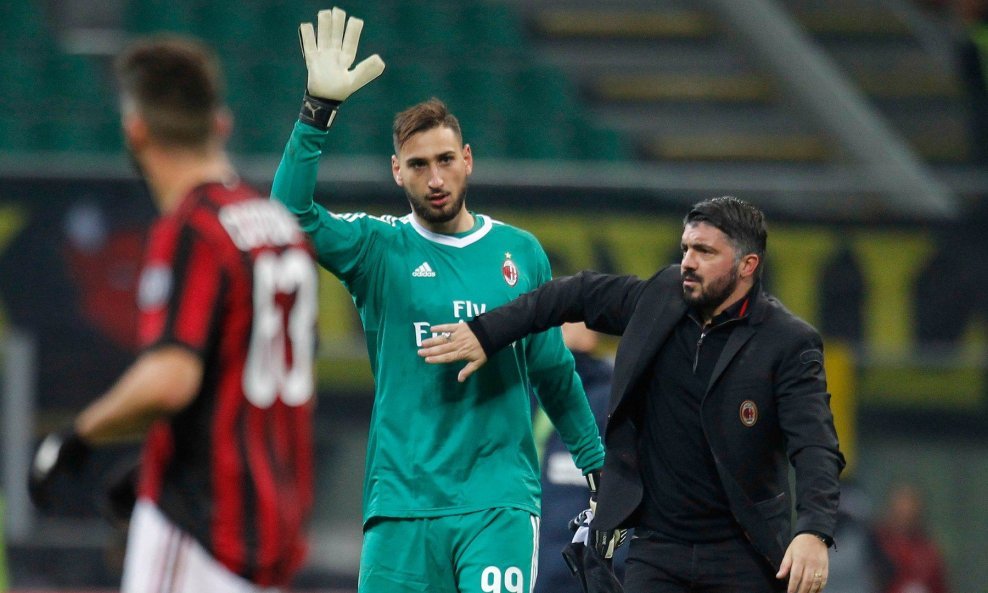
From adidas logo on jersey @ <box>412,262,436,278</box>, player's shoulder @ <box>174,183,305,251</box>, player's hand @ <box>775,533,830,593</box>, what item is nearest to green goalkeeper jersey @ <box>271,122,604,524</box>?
adidas logo on jersey @ <box>412,262,436,278</box>

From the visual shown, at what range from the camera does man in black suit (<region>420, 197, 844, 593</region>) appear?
4906 mm

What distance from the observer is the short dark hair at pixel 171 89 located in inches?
141

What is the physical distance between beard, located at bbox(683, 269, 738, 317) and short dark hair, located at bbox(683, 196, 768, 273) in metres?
0.07

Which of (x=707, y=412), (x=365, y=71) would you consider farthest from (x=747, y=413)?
(x=365, y=71)

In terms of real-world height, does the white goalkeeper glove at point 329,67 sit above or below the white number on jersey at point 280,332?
above

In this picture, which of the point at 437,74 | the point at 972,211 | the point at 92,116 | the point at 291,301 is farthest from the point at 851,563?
the point at 291,301

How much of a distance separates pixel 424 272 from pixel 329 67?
755mm

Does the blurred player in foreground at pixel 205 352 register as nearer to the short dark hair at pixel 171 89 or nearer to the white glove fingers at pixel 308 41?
the short dark hair at pixel 171 89

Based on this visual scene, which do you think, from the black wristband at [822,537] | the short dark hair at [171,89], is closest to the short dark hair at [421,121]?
the short dark hair at [171,89]

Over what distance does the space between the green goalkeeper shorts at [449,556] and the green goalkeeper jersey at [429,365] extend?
47 mm

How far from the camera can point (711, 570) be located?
4934 mm

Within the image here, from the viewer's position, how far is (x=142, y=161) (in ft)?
12.0

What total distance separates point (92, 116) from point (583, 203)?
415cm

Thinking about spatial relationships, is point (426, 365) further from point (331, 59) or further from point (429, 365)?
point (331, 59)
